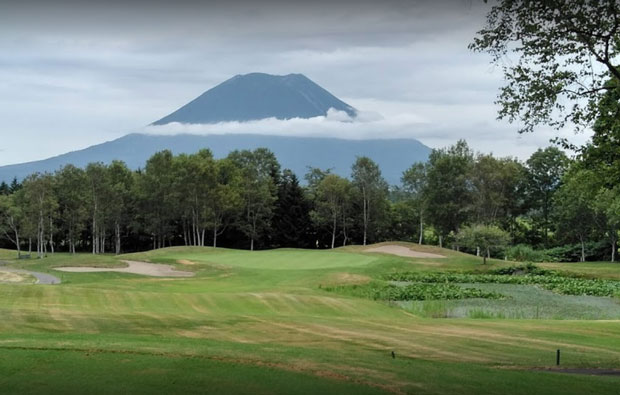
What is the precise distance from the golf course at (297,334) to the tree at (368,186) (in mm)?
41049

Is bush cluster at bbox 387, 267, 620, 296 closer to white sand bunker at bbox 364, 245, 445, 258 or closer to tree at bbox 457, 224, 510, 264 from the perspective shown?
tree at bbox 457, 224, 510, 264

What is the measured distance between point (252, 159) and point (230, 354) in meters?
75.1

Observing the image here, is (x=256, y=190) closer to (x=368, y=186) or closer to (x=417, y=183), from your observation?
(x=368, y=186)

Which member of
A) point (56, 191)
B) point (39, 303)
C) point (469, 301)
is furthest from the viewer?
point (56, 191)

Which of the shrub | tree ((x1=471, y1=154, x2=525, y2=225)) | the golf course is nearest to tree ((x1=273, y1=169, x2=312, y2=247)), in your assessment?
tree ((x1=471, y1=154, x2=525, y2=225))

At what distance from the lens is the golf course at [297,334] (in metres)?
11.6

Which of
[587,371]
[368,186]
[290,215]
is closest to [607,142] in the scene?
[587,371]

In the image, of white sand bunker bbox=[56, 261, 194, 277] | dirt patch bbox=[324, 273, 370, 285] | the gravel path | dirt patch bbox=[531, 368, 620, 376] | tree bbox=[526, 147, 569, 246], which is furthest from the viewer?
tree bbox=[526, 147, 569, 246]

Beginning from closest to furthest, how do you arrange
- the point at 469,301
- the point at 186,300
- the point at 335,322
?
1. the point at 335,322
2. the point at 186,300
3. the point at 469,301

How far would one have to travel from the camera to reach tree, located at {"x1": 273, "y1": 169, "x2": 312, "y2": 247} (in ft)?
302

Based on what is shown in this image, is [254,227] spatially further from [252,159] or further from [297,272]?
[297,272]

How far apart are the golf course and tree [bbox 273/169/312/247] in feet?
139

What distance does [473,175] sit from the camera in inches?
3174

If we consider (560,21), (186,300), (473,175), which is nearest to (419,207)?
(473,175)
